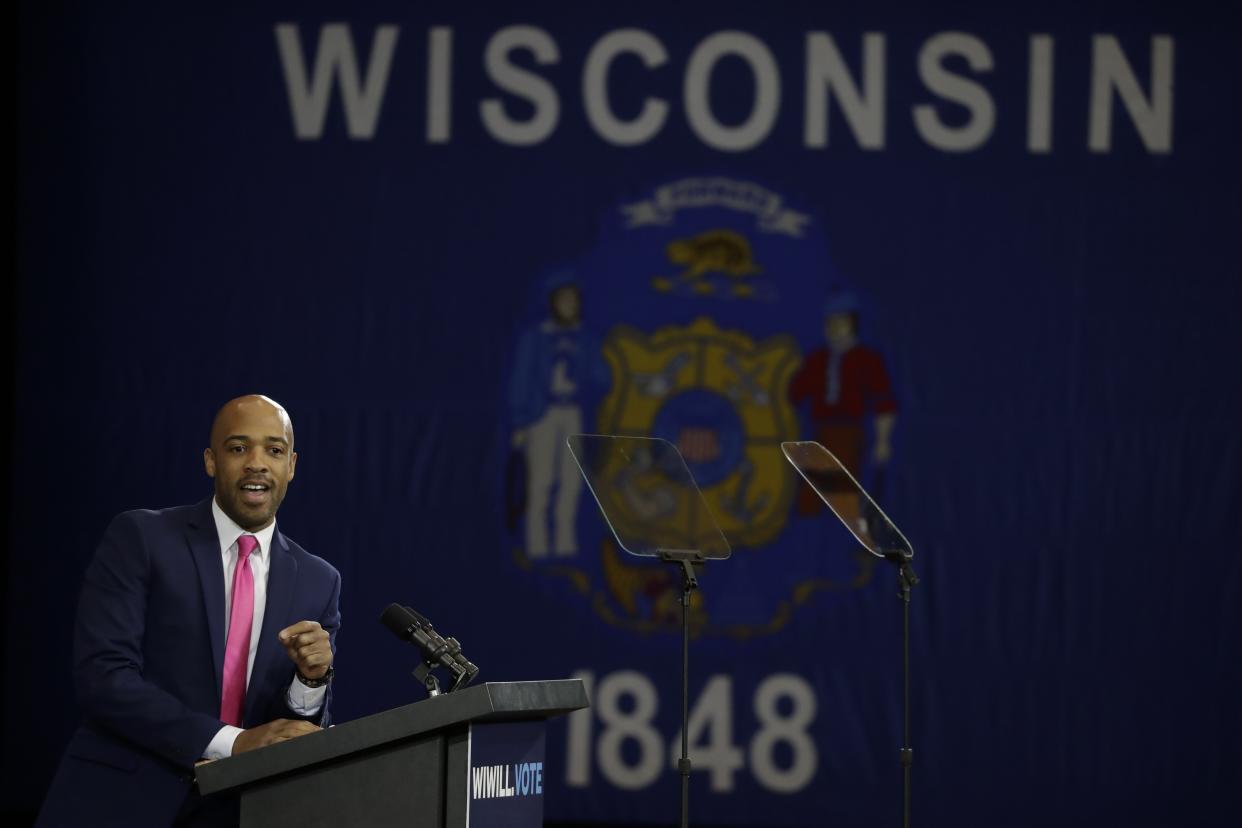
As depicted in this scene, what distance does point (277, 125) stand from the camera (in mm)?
5793

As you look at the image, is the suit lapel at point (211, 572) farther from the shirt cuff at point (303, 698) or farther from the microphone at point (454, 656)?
the microphone at point (454, 656)

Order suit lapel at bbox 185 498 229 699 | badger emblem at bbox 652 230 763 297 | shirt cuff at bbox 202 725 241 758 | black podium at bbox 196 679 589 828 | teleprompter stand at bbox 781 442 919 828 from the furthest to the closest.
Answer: badger emblem at bbox 652 230 763 297 → teleprompter stand at bbox 781 442 919 828 → suit lapel at bbox 185 498 229 699 → shirt cuff at bbox 202 725 241 758 → black podium at bbox 196 679 589 828

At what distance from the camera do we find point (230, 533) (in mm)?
2764

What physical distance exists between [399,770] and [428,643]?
0.82 feet

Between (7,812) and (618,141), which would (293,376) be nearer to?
(618,141)

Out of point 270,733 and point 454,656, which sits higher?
point 454,656

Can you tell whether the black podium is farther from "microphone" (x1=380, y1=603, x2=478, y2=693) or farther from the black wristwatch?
the black wristwatch

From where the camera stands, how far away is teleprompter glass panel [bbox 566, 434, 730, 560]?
3.29m

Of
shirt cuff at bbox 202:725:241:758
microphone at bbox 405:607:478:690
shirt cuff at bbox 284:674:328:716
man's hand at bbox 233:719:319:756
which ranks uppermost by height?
microphone at bbox 405:607:478:690

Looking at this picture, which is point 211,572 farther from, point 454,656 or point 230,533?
point 454,656

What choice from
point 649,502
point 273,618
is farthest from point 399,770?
Result: point 649,502

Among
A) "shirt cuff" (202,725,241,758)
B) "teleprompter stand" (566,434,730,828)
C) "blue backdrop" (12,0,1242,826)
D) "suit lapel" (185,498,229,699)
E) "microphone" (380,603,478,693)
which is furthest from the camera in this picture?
"blue backdrop" (12,0,1242,826)

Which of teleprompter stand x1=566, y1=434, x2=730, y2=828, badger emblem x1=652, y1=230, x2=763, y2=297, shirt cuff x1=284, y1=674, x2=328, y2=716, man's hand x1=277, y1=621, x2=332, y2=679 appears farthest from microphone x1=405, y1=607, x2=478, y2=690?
badger emblem x1=652, y1=230, x2=763, y2=297

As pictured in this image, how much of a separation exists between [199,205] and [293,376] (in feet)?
2.39
